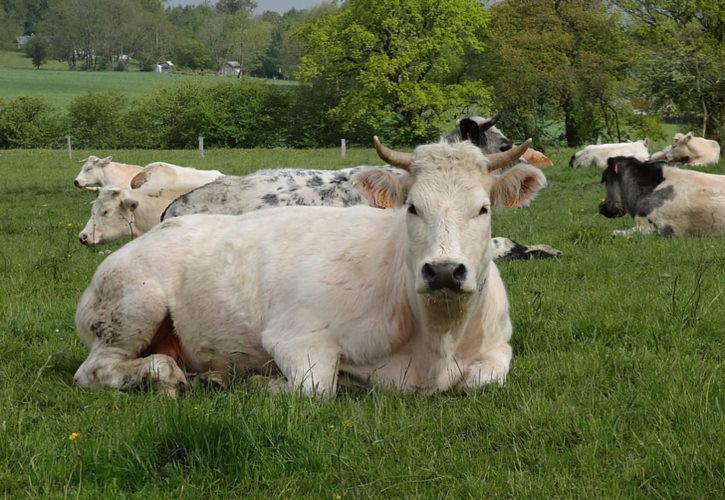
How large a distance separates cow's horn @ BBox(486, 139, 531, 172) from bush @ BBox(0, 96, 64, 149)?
6096 centimetres

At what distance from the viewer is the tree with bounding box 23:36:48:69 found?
451ft

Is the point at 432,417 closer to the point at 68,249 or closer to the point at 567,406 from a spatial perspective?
the point at 567,406

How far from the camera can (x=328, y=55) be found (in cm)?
5938

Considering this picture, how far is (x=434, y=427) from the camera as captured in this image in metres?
4.57

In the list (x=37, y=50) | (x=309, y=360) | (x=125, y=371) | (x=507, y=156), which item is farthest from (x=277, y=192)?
(x=37, y=50)

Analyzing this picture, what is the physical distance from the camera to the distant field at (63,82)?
91.4 metres

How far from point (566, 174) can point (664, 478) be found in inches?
868

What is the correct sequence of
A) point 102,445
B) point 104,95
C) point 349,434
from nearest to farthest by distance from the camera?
point 102,445, point 349,434, point 104,95

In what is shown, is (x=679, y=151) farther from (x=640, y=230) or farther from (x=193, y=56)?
(x=193, y=56)

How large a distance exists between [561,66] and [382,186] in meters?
53.7

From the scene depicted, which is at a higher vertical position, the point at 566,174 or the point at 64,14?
the point at 64,14

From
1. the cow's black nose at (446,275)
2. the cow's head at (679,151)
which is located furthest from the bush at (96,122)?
the cow's black nose at (446,275)

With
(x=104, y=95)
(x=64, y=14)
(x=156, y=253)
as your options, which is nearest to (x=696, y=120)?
(x=104, y=95)

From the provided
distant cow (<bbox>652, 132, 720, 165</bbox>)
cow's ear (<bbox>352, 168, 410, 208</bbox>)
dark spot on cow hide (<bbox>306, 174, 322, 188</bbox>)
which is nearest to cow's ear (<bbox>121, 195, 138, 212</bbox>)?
dark spot on cow hide (<bbox>306, 174, 322, 188</bbox>)
